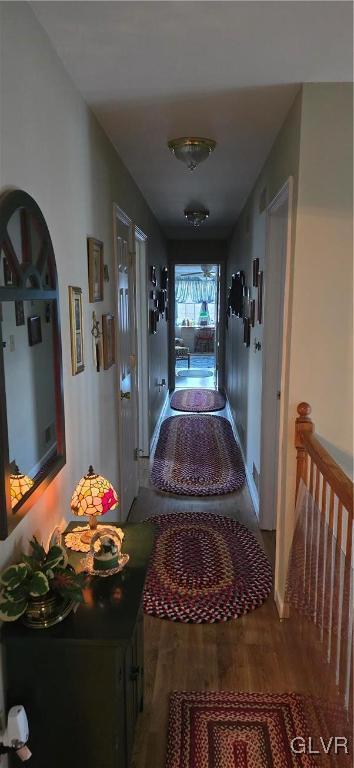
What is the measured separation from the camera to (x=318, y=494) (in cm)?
212

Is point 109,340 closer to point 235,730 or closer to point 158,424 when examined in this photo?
point 235,730

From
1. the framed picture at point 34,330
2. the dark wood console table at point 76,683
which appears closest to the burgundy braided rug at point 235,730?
the dark wood console table at point 76,683

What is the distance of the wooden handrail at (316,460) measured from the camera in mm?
1696

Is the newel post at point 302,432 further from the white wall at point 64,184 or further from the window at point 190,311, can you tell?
the window at point 190,311

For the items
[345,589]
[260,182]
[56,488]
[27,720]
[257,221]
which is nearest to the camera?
[27,720]

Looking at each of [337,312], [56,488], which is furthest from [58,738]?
[337,312]

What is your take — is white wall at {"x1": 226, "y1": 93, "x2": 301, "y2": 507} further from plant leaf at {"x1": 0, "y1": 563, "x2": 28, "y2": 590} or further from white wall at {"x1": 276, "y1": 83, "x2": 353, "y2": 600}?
plant leaf at {"x1": 0, "y1": 563, "x2": 28, "y2": 590}

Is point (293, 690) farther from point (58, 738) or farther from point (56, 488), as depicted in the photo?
point (56, 488)

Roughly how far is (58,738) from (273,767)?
0.83 m

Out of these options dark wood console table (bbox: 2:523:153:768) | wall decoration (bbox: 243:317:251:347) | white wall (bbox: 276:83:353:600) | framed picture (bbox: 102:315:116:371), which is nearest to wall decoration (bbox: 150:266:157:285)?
wall decoration (bbox: 243:317:251:347)

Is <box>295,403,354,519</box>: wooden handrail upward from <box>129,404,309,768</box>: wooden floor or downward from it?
upward

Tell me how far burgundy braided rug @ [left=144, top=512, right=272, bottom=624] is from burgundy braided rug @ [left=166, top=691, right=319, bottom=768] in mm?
547

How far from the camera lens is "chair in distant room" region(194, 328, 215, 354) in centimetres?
1245

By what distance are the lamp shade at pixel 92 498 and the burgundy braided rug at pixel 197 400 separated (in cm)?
503
